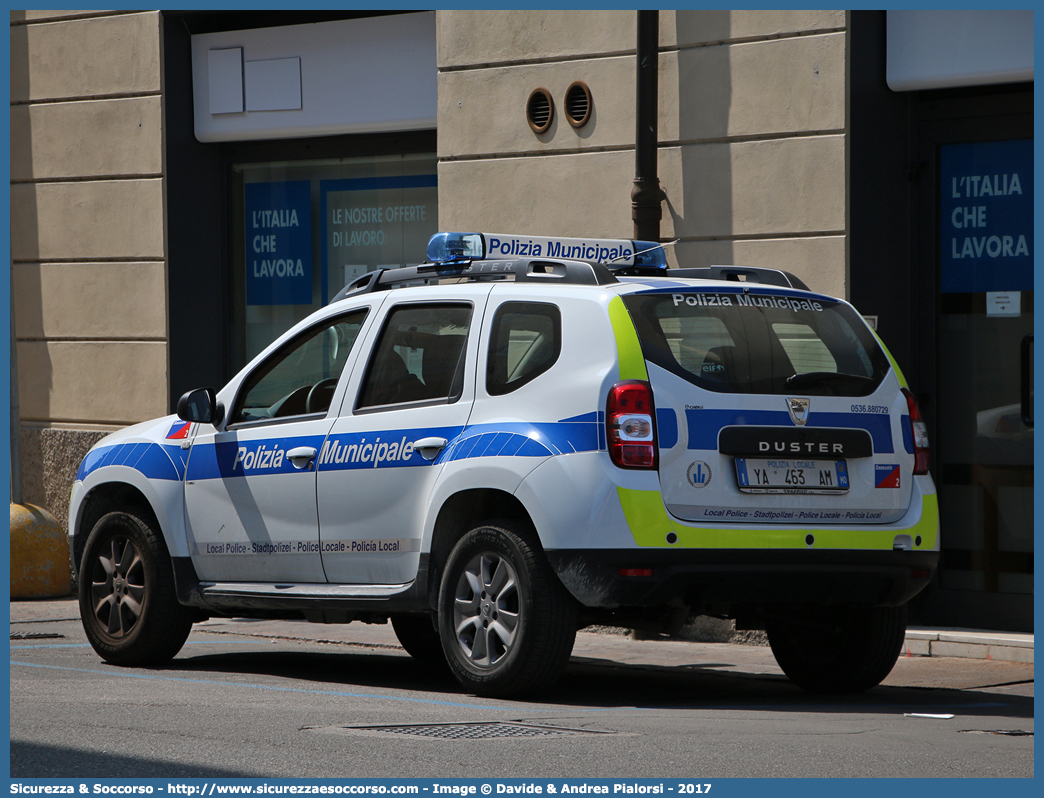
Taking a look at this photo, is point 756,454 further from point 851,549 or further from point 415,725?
point 415,725

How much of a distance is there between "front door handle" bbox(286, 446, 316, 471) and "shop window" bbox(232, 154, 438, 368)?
549 centimetres

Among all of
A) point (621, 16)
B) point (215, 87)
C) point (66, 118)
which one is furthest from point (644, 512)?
point (66, 118)

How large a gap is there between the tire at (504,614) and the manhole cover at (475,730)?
26.1 inches

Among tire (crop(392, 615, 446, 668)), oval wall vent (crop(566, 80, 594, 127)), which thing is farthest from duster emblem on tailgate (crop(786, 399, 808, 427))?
oval wall vent (crop(566, 80, 594, 127))

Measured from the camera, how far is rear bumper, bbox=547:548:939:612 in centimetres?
655

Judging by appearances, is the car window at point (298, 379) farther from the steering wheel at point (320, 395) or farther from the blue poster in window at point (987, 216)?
the blue poster in window at point (987, 216)

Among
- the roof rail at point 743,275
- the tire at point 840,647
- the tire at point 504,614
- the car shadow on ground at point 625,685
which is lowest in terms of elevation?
the car shadow on ground at point 625,685

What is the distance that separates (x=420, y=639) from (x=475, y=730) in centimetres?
294

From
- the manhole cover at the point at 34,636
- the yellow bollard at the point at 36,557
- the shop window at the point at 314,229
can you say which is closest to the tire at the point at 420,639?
the manhole cover at the point at 34,636

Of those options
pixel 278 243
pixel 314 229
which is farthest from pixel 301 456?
pixel 278 243

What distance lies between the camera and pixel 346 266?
1353cm

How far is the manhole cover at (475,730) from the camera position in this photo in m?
5.79

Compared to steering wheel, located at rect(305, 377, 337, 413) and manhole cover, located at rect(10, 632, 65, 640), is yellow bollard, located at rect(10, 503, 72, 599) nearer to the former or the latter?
manhole cover, located at rect(10, 632, 65, 640)

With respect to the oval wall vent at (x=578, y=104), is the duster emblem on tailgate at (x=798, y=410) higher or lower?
lower
